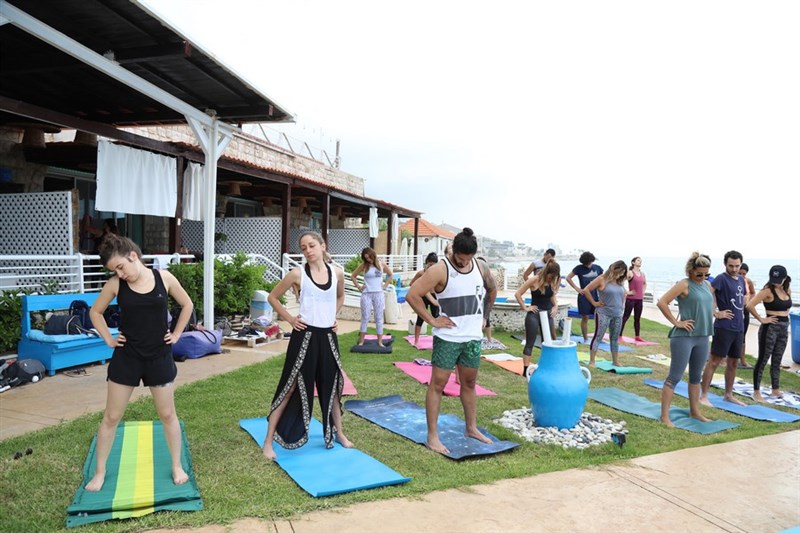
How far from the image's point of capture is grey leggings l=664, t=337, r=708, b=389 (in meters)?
5.27

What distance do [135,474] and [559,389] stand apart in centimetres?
348

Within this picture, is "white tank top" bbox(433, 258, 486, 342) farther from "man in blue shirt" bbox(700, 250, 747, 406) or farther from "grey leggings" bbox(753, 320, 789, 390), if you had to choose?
"grey leggings" bbox(753, 320, 789, 390)

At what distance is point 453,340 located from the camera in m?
4.19

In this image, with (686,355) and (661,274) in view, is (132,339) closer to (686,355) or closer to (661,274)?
(686,355)

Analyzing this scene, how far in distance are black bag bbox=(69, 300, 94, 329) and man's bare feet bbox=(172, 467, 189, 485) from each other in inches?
167

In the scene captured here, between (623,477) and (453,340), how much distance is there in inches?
60.7

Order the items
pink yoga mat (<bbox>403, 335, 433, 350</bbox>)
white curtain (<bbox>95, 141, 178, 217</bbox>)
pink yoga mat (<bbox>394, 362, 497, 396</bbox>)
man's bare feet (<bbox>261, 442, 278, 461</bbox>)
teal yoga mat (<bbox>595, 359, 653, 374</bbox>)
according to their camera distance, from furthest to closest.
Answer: pink yoga mat (<bbox>403, 335, 433, 350</bbox>) < white curtain (<bbox>95, 141, 178, 217</bbox>) < teal yoga mat (<bbox>595, 359, 653, 374</bbox>) < pink yoga mat (<bbox>394, 362, 497, 396</bbox>) < man's bare feet (<bbox>261, 442, 278, 461</bbox>)

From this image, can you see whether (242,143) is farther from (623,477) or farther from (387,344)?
(623,477)

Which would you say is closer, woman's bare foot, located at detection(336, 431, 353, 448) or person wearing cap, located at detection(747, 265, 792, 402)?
woman's bare foot, located at detection(336, 431, 353, 448)

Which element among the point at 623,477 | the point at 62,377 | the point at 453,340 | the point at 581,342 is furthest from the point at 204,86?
the point at 581,342

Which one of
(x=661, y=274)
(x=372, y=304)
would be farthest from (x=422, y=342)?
(x=661, y=274)

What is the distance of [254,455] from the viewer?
3.96m

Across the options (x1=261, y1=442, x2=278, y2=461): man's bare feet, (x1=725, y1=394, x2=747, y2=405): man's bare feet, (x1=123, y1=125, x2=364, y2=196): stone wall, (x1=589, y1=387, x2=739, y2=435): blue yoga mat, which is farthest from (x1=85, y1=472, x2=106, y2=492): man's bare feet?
(x1=123, y1=125, x2=364, y2=196): stone wall

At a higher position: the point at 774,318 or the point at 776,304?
the point at 776,304
